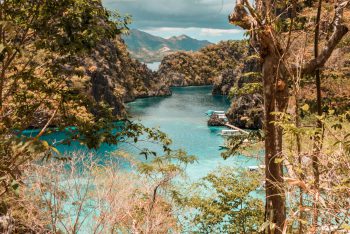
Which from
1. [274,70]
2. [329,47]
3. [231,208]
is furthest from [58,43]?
[231,208]

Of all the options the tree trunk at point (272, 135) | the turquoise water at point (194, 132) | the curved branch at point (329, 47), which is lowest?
the turquoise water at point (194, 132)

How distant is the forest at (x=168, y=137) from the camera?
12.6ft

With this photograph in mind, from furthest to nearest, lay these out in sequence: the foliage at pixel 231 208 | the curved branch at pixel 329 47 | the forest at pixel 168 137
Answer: the foliage at pixel 231 208
the curved branch at pixel 329 47
the forest at pixel 168 137

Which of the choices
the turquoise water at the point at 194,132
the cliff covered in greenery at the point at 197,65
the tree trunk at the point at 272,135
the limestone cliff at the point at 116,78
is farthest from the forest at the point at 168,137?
the cliff covered in greenery at the point at 197,65

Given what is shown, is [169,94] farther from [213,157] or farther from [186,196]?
[186,196]

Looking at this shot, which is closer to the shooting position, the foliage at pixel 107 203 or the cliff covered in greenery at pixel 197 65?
the foliage at pixel 107 203

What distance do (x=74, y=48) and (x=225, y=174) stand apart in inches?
508

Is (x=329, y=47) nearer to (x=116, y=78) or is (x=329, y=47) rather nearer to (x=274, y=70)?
(x=274, y=70)

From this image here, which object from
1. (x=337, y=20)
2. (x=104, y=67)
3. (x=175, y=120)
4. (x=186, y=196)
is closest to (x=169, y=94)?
(x=104, y=67)

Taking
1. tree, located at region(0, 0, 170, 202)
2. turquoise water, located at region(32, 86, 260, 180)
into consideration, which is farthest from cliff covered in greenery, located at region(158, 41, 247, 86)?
tree, located at region(0, 0, 170, 202)

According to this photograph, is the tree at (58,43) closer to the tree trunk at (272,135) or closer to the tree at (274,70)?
the tree at (274,70)

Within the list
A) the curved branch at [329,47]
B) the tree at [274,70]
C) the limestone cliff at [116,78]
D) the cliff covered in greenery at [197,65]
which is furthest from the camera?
the cliff covered in greenery at [197,65]

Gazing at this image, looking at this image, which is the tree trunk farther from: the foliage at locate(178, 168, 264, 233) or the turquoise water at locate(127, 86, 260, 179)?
the turquoise water at locate(127, 86, 260, 179)

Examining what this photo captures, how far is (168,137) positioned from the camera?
10.4 metres
